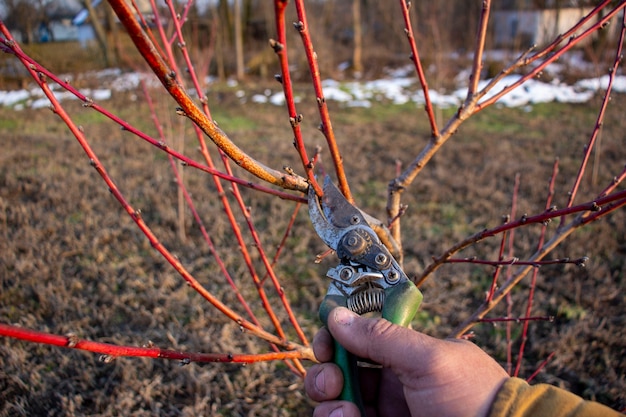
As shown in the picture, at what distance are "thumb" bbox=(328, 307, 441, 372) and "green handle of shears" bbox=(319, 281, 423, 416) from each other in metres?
0.05

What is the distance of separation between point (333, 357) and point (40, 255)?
3.44m

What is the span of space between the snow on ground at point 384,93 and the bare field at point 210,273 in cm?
477

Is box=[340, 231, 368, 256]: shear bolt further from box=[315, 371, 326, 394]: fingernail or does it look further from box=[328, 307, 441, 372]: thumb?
box=[315, 371, 326, 394]: fingernail

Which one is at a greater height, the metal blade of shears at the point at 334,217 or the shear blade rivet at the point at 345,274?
the metal blade of shears at the point at 334,217

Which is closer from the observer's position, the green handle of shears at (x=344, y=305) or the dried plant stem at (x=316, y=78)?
the dried plant stem at (x=316, y=78)

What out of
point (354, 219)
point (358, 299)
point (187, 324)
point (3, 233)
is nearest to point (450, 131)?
point (354, 219)

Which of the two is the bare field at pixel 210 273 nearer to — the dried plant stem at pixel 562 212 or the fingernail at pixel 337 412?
the fingernail at pixel 337 412

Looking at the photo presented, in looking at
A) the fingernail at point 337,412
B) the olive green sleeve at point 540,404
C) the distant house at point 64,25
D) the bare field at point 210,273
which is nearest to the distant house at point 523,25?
the bare field at point 210,273

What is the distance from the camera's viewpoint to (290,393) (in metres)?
2.48

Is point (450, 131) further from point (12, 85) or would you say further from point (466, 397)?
point (12, 85)

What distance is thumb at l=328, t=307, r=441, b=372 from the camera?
106 cm

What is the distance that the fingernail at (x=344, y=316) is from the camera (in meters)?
1.15

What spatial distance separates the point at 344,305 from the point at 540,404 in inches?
21.2

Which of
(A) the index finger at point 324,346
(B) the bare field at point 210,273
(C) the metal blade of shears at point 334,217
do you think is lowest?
(B) the bare field at point 210,273
